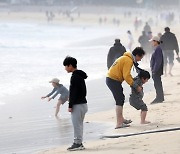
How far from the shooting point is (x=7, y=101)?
14281mm

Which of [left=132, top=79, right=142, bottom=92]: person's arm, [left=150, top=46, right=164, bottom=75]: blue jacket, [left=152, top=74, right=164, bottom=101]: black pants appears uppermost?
[left=150, top=46, right=164, bottom=75]: blue jacket

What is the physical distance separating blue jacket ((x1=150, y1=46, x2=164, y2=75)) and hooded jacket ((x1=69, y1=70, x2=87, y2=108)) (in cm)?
425

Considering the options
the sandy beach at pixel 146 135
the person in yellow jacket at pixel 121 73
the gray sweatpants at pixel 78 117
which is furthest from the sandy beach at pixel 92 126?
the person in yellow jacket at pixel 121 73

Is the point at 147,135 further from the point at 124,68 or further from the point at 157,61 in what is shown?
the point at 157,61

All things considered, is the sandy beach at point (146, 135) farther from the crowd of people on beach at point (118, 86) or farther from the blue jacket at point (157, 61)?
the blue jacket at point (157, 61)

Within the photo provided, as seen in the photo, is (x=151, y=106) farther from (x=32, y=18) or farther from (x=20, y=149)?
(x=32, y=18)

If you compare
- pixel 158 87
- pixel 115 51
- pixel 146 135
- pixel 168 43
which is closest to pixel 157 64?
pixel 158 87

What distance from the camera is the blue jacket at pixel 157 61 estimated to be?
12.1 metres

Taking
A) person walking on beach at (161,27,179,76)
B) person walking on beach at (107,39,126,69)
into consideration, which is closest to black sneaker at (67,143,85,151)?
person walking on beach at (107,39,126,69)

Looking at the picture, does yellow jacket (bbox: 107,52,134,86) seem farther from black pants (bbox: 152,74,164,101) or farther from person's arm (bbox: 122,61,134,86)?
black pants (bbox: 152,74,164,101)

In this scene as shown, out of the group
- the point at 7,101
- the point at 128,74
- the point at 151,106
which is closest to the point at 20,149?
the point at 128,74

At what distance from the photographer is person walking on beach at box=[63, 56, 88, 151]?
8102 mm

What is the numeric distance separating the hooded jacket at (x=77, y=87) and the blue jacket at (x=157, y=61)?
4254mm

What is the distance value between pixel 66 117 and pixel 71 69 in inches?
144
